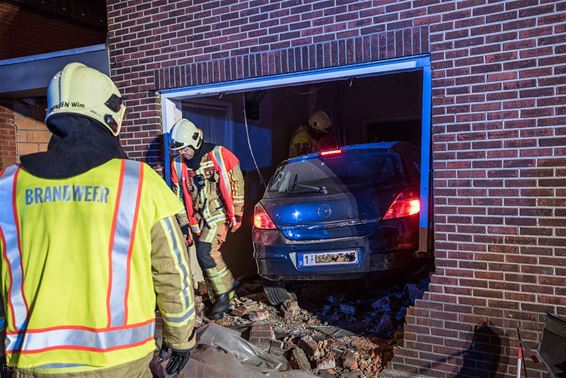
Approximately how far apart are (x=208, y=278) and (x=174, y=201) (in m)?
3.73

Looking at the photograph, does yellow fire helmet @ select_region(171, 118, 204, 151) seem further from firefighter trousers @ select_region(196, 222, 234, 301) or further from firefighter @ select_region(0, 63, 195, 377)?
firefighter @ select_region(0, 63, 195, 377)

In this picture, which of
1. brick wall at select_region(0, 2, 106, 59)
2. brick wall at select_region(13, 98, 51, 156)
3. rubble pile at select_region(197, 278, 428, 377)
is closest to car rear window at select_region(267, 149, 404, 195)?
rubble pile at select_region(197, 278, 428, 377)

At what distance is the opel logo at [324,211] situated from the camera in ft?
16.2

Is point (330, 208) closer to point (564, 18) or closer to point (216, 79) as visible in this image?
point (216, 79)

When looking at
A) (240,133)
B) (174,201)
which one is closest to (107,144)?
(174,201)

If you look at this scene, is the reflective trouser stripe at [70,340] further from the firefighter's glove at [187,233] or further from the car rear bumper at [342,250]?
the firefighter's glove at [187,233]

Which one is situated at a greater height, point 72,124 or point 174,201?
point 72,124

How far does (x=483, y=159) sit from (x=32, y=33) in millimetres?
8855

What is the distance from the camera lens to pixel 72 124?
2.08 meters

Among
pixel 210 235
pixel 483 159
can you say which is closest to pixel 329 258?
pixel 210 235

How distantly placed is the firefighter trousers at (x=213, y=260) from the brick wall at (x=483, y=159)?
230 centimetres

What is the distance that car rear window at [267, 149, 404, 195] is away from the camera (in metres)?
5.14

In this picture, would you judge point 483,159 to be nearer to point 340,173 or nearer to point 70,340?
point 340,173

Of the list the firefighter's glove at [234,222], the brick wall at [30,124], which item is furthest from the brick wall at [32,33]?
the firefighter's glove at [234,222]
